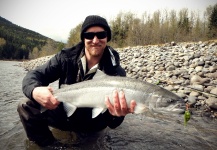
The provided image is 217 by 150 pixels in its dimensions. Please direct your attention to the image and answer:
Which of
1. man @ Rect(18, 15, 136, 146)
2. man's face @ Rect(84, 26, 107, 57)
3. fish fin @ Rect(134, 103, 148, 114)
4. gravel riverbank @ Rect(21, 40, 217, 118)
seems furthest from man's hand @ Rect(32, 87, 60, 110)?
gravel riverbank @ Rect(21, 40, 217, 118)

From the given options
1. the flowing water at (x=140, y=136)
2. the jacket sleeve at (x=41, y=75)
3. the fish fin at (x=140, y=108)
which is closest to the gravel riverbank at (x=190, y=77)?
the flowing water at (x=140, y=136)

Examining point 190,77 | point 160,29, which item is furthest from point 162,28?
point 190,77

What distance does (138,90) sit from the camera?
264 centimetres

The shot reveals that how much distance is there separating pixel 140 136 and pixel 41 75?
7.10ft

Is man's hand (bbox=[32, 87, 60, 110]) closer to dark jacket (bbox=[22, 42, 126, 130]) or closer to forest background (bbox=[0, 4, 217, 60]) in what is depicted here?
dark jacket (bbox=[22, 42, 126, 130])

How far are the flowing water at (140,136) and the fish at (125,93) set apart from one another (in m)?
0.94

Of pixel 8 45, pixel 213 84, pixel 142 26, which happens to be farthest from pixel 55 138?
pixel 8 45

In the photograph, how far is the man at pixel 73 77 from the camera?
3.30 meters

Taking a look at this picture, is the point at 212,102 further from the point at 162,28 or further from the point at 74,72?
the point at 162,28

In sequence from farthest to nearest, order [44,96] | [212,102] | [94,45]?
1. [212,102]
2. [94,45]
3. [44,96]

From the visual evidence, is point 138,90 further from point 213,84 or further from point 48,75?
point 213,84

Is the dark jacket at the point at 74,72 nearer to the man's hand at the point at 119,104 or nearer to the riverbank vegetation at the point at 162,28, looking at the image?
the man's hand at the point at 119,104

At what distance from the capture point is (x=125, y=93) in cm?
268

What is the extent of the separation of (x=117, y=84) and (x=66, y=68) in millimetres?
1294
